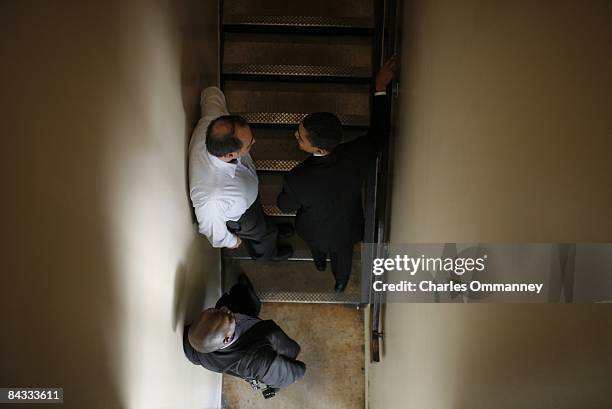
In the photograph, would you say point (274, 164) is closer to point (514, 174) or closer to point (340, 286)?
point (340, 286)

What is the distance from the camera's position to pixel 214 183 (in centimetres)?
324

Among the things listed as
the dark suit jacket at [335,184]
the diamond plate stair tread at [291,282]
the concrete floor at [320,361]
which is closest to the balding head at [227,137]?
the dark suit jacket at [335,184]

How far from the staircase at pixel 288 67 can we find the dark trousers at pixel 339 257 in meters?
0.63

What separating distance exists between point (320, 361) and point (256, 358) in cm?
165

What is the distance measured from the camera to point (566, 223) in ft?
3.99

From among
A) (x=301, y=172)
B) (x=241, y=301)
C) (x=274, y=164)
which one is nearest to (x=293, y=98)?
(x=274, y=164)

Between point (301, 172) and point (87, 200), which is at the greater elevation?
point (301, 172)

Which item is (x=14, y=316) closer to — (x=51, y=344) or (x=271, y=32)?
(x=51, y=344)

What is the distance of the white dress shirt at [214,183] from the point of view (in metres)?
3.23

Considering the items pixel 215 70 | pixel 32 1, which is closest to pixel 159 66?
pixel 32 1

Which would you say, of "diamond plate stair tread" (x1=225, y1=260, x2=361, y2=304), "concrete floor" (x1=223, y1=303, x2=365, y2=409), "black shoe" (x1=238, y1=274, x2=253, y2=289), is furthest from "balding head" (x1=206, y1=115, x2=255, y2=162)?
"concrete floor" (x1=223, y1=303, x2=365, y2=409)

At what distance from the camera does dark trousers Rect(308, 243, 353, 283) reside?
3987 mm

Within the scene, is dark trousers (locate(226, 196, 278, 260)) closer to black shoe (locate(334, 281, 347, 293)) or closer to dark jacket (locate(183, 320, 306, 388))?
black shoe (locate(334, 281, 347, 293))

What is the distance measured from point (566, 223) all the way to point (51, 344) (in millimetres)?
1761
